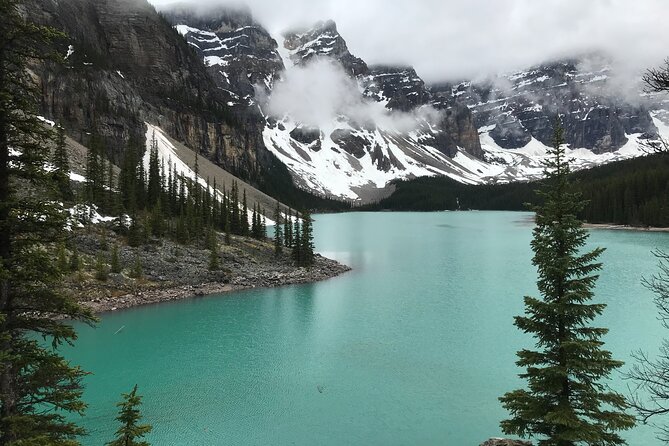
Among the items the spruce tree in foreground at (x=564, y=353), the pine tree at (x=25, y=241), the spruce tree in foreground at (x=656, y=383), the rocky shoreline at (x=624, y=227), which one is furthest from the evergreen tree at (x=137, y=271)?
the rocky shoreline at (x=624, y=227)

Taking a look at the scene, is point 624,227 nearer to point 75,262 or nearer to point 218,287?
point 218,287

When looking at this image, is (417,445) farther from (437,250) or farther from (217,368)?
(437,250)

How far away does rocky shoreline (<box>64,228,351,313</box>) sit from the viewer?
38.5 m

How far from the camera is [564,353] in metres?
11.9

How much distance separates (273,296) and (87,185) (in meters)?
27.1

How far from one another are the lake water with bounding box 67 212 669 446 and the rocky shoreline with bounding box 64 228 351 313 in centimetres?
225

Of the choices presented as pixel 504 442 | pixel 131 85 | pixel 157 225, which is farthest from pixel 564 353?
pixel 131 85

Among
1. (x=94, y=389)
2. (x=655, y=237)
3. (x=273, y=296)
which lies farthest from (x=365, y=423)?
(x=655, y=237)

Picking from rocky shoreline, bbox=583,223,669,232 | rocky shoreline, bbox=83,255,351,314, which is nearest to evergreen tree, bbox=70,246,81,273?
rocky shoreline, bbox=83,255,351,314

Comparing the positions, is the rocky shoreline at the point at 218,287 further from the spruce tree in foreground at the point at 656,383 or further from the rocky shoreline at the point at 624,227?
the rocky shoreline at the point at 624,227

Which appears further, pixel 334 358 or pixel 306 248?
pixel 306 248

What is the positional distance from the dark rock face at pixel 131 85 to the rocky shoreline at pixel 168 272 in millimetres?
43926

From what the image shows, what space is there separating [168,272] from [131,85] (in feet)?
333

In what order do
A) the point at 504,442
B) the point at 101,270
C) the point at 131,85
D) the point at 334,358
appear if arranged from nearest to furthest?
the point at 504,442
the point at 334,358
the point at 101,270
the point at 131,85
